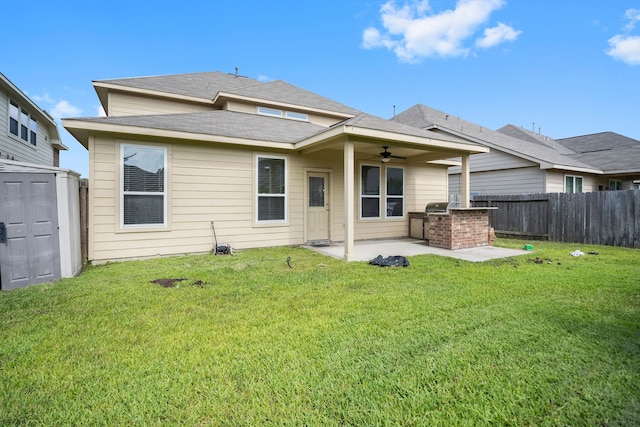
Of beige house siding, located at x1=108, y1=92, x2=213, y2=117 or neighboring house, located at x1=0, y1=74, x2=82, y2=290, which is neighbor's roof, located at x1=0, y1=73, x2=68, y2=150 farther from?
neighboring house, located at x1=0, y1=74, x2=82, y2=290

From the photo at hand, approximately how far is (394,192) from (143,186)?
7225 mm

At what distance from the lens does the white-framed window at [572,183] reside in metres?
14.2

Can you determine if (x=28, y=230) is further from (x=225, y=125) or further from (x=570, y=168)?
(x=570, y=168)

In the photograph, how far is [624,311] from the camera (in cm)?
346

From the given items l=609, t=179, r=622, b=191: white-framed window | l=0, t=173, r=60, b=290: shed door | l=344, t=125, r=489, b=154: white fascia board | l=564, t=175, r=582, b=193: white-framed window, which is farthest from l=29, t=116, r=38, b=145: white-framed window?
l=609, t=179, r=622, b=191: white-framed window

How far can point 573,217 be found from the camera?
980 cm

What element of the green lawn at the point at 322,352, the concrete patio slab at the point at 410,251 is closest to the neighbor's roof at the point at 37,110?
the green lawn at the point at 322,352

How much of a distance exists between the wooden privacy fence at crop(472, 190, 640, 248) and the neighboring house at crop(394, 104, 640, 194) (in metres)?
3.28

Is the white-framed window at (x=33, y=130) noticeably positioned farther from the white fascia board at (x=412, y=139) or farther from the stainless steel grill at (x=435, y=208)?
the stainless steel grill at (x=435, y=208)

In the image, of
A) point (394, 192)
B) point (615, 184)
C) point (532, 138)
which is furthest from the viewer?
point (532, 138)

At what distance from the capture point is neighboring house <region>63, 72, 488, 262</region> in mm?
6379

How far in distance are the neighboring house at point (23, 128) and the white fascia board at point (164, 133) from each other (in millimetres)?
7274

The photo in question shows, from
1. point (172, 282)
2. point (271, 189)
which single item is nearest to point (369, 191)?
point (271, 189)

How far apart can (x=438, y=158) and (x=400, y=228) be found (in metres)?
2.55
